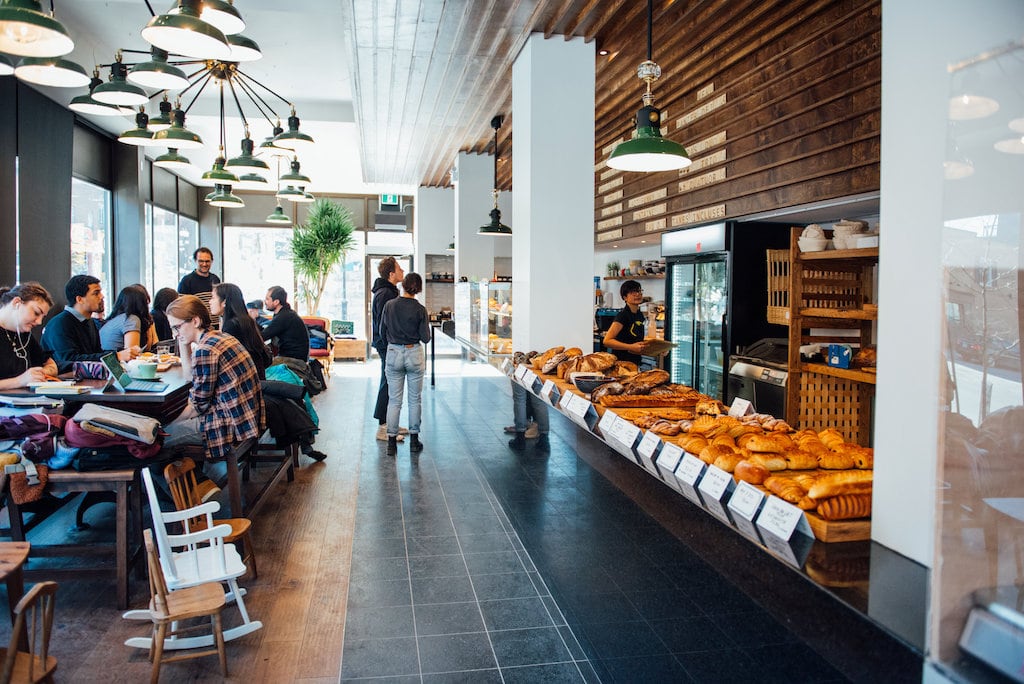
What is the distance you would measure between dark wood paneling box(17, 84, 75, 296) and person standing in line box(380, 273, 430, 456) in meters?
4.38

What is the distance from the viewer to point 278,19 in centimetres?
713

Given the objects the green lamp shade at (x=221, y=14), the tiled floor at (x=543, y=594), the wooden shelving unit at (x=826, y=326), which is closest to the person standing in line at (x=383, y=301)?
the tiled floor at (x=543, y=594)

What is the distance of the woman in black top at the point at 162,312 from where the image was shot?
7016 mm

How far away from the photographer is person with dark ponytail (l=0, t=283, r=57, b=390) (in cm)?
411

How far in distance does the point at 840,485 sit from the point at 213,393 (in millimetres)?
3201

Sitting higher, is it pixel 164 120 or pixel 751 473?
pixel 164 120

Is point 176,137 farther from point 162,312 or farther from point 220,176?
point 162,312

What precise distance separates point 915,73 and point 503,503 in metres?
3.70

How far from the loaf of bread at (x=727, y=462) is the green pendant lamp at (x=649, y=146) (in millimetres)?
2022

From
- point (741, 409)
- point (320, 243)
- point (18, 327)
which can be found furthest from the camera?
point (320, 243)

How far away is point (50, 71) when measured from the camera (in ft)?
13.2

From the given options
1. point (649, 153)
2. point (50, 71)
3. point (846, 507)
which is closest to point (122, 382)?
point (50, 71)

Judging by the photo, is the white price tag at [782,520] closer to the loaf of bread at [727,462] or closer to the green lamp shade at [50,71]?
the loaf of bread at [727,462]

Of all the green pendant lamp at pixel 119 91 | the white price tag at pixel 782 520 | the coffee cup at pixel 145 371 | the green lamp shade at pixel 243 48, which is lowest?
Answer: the white price tag at pixel 782 520
